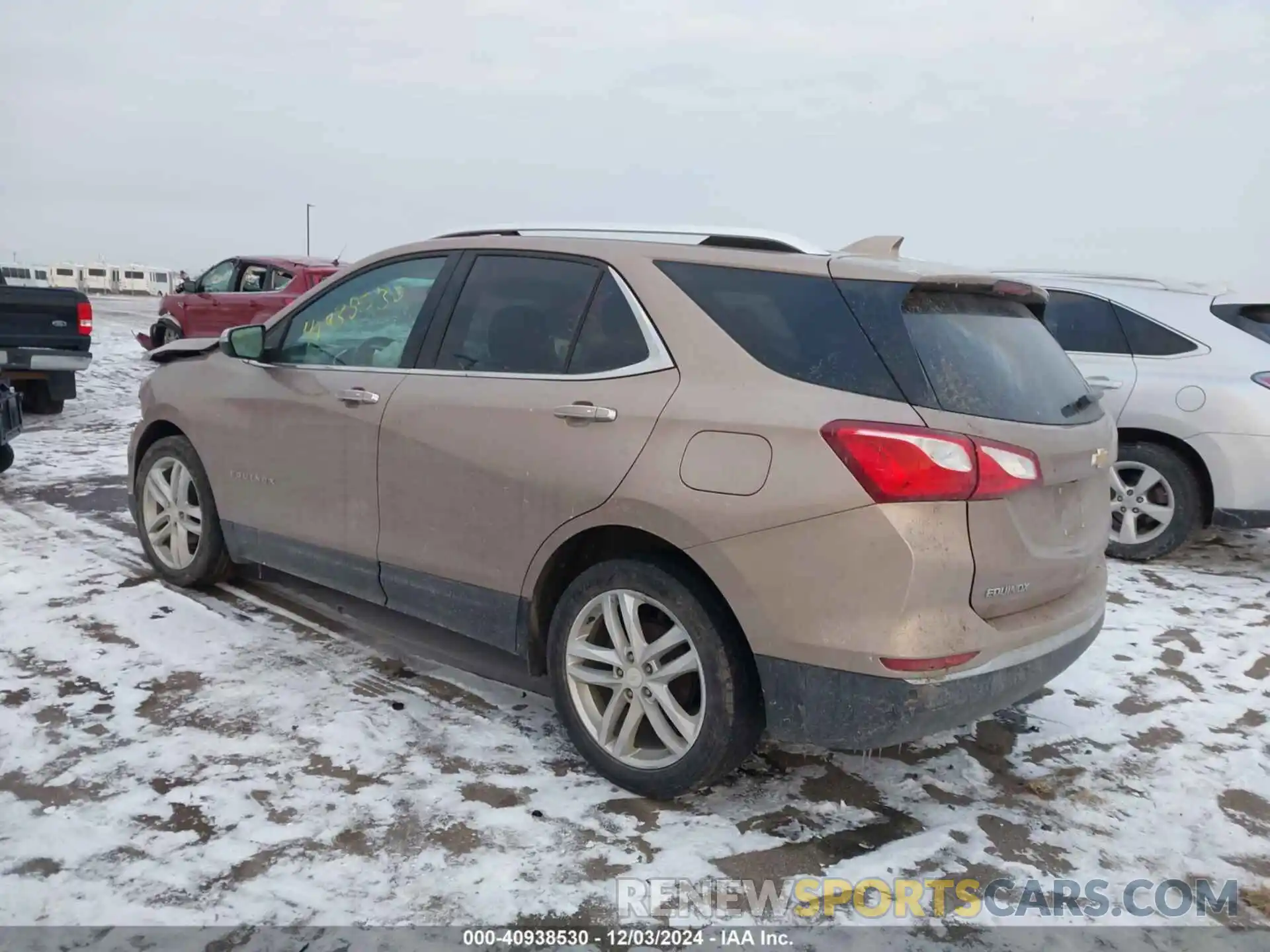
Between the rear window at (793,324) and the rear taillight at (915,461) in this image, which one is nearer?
the rear taillight at (915,461)

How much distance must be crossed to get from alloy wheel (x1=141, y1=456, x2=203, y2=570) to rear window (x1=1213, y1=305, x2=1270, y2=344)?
5.97m

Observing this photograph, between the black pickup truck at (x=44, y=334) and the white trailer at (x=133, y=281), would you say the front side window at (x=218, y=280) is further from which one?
the white trailer at (x=133, y=281)

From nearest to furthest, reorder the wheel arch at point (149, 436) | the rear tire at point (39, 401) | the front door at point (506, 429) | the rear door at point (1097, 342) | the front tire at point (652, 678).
Result: 1. the front tire at point (652, 678)
2. the front door at point (506, 429)
3. the wheel arch at point (149, 436)
4. the rear door at point (1097, 342)
5. the rear tire at point (39, 401)

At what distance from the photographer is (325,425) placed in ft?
12.7

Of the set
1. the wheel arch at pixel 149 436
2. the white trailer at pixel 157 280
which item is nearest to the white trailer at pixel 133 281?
the white trailer at pixel 157 280

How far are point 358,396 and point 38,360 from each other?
7202 millimetres

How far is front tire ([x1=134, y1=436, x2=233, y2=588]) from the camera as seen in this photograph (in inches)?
180

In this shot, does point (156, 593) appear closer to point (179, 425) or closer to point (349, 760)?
point (179, 425)

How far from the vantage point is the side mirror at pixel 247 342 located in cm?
427

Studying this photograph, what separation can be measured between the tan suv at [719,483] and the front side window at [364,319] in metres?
0.02

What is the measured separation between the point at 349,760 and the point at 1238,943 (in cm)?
264

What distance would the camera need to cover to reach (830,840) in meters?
2.84

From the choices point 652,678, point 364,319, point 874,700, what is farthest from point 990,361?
point 364,319

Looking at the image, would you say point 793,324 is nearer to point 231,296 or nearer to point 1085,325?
point 1085,325
